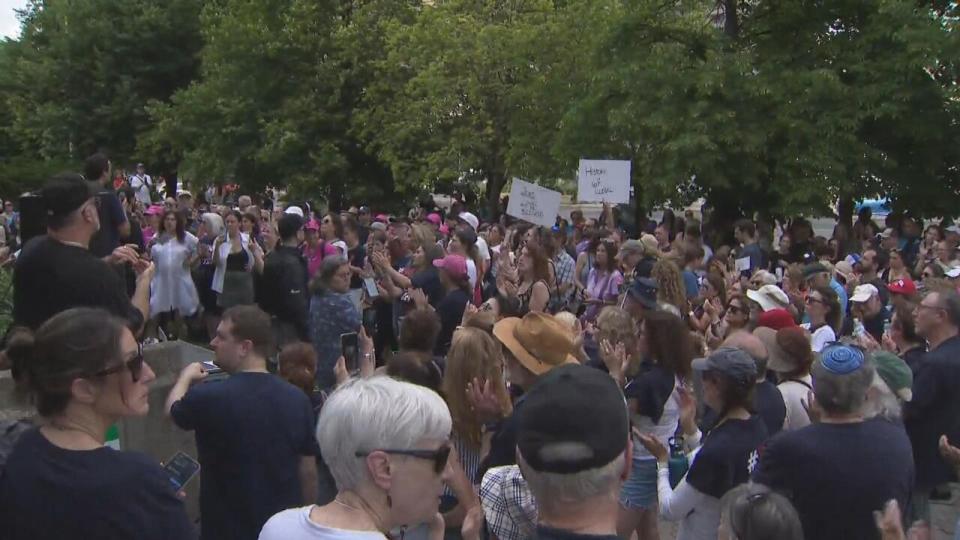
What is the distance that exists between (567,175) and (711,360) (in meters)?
19.4

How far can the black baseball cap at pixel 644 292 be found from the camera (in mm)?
7254

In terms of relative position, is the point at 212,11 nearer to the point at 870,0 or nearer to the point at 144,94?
the point at 144,94

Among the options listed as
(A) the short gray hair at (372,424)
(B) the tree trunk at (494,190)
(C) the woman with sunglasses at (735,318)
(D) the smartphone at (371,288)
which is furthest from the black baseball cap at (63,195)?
(B) the tree trunk at (494,190)

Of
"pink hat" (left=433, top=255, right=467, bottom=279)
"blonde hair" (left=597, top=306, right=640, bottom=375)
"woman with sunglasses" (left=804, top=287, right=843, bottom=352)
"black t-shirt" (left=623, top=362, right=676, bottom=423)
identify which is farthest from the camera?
"pink hat" (left=433, top=255, right=467, bottom=279)

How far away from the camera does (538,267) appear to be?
9438 mm

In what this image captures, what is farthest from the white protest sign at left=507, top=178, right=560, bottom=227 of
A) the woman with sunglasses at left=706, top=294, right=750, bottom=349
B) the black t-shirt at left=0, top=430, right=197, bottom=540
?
the black t-shirt at left=0, top=430, right=197, bottom=540

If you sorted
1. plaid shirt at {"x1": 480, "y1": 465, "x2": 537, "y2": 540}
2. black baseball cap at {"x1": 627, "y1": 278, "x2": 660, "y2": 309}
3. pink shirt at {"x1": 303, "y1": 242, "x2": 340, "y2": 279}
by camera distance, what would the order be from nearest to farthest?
plaid shirt at {"x1": 480, "y1": 465, "x2": 537, "y2": 540}
black baseball cap at {"x1": 627, "y1": 278, "x2": 660, "y2": 309}
pink shirt at {"x1": 303, "y1": 242, "x2": 340, "y2": 279}

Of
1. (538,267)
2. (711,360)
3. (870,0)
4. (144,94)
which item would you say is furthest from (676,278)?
(144,94)

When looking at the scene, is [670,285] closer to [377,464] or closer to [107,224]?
[107,224]

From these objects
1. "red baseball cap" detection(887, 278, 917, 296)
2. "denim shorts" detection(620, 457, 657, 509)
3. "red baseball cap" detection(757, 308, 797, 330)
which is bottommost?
"denim shorts" detection(620, 457, 657, 509)

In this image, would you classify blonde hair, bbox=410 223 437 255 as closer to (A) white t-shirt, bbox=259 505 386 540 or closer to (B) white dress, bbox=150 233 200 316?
(B) white dress, bbox=150 233 200 316

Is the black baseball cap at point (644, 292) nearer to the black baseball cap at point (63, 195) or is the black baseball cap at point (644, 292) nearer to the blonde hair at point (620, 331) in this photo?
the blonde hair at point (620, 331)

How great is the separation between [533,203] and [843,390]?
32.7ft

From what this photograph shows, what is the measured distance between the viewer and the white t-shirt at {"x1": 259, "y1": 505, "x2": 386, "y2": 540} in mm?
2549
